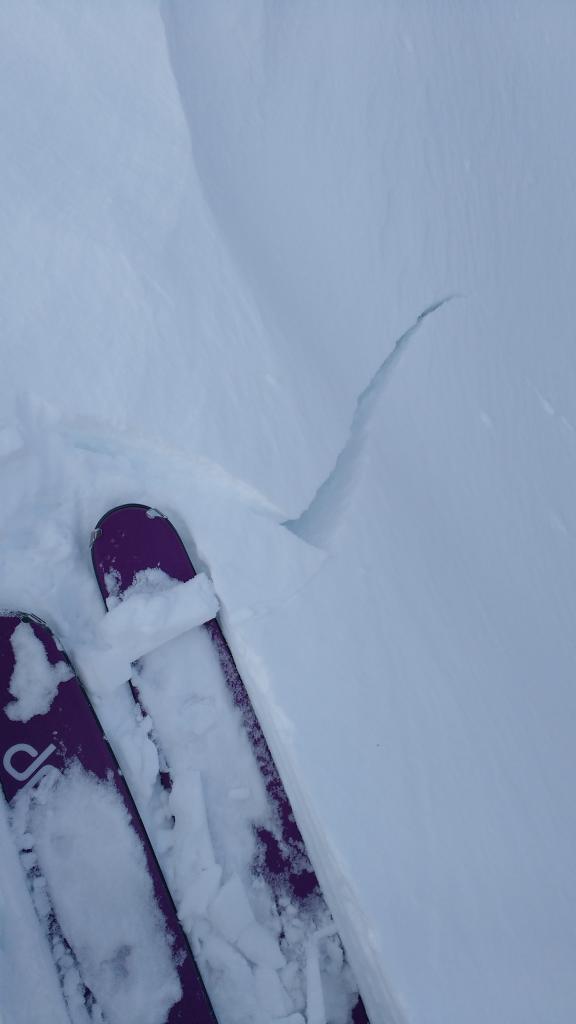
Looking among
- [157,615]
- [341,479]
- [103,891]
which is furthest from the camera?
Result: [341,479]

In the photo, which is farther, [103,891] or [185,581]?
[185,581]

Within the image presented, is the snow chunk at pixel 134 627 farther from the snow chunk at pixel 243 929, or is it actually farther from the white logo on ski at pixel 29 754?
the snow chunk at pixel 243 929

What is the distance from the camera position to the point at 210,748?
1.77 metres

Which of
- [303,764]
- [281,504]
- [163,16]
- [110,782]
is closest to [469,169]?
[163,16]

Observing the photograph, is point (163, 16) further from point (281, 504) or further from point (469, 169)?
point (281, 504)

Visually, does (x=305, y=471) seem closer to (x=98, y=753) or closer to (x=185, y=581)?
(x=185, y=581)

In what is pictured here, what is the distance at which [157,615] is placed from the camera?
1711 millimetres

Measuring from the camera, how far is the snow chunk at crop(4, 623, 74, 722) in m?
1.66

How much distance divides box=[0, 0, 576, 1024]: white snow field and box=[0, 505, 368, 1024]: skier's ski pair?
46 mm

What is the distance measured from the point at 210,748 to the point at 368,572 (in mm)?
637

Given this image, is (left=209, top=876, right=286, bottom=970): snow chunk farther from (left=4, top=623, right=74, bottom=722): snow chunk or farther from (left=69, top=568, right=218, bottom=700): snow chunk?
(left=4, top=623, right=74, bottom=722): snow chunk

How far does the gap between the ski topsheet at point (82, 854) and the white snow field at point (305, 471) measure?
0.19ft

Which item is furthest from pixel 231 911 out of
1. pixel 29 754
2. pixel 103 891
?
pixel 29 754

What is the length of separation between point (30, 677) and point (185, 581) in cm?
46
